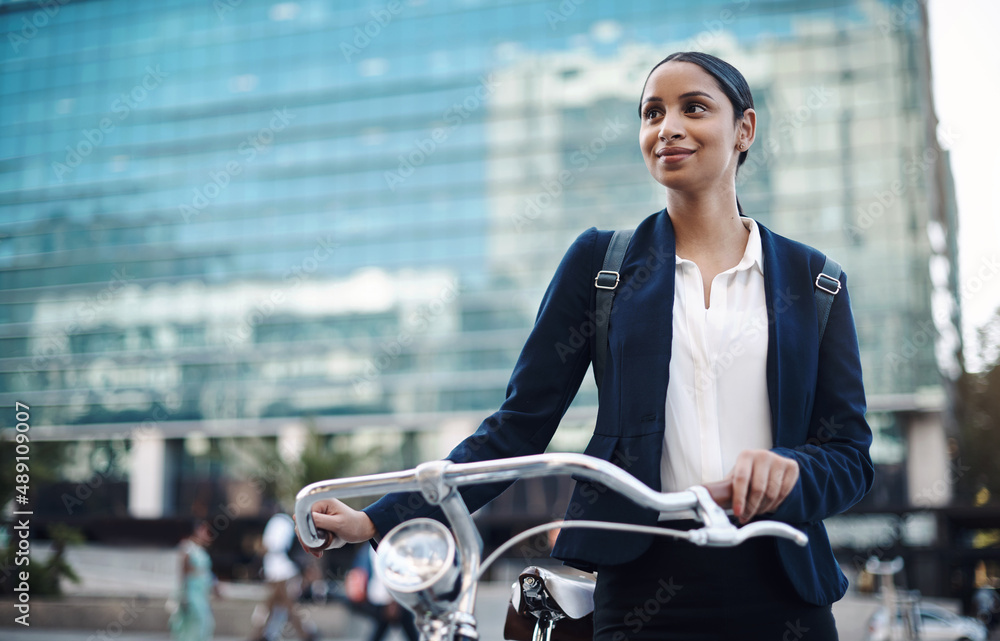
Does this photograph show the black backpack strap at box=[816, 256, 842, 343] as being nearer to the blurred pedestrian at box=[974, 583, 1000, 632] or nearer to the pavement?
the pavement

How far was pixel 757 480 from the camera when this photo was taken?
134 centimetres

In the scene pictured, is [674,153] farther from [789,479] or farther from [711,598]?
[711,598]

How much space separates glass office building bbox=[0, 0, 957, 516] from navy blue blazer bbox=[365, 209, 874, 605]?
4003 cm

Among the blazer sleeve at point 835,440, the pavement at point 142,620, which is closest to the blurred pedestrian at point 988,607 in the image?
the pavement at point 142,620

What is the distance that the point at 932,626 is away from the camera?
49.4 feet

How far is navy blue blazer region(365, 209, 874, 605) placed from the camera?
160 centimetres

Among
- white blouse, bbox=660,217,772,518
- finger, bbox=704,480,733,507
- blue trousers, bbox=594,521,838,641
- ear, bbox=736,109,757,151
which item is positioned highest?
ear, bbox=736,109,757,151

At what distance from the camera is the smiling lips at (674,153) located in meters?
1.77

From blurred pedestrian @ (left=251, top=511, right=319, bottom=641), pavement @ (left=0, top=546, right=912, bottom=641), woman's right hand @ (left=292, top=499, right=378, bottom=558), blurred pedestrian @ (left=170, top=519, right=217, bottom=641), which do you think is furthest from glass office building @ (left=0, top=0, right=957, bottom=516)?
woman's right hand @ (left=292, top=499, right=378, bottom=558)

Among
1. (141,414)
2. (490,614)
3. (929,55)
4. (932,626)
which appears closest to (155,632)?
(490,614)

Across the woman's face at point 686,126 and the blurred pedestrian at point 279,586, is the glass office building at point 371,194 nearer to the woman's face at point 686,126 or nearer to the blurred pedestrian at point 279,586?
the blurred pedestrian at point 279,586

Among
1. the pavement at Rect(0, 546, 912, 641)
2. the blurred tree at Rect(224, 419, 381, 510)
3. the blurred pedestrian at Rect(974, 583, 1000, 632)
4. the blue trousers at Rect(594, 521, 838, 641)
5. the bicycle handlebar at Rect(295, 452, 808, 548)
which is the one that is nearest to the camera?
the bicycle handlebar at Rect(295, 452, 808, 548)

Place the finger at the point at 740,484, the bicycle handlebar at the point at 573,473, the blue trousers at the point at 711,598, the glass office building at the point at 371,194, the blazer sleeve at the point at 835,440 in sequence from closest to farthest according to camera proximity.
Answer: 1. the bicycle handlebar at the point at 573,473
2. the finger at the point at 740,484
3. the blazer sleeve at the point at 835,440
4. the blue trousers at the point at 711,598
5. the glass office building at the point at 371,194

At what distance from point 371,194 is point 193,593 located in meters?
40.8
